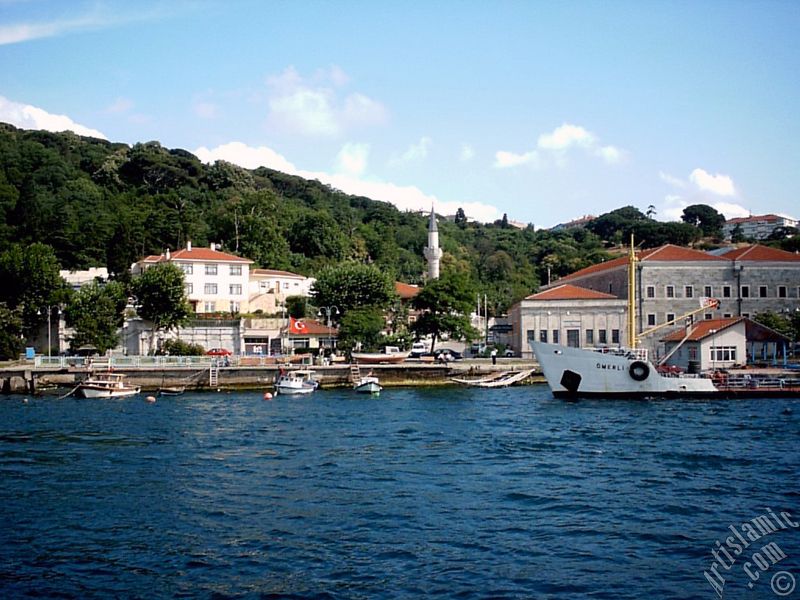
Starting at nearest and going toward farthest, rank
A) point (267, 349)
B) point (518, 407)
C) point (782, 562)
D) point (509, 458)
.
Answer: point (782, 562)
point (509, 458)
point (518, 407)
point (267, 349)

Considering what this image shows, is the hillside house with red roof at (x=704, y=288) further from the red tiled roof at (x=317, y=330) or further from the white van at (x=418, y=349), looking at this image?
the red tiled roof at (x=317, y=330)

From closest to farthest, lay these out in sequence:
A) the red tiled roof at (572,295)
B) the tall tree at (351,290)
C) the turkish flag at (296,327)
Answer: the turkish flag at (296,327), the tall tree at (351,290), the red tiled roof at (572,295)

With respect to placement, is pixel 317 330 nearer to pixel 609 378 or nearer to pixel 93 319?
pixel 93 319

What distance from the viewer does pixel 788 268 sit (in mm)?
63969

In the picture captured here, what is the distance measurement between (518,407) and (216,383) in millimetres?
19155

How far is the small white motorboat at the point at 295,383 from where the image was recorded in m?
45.3

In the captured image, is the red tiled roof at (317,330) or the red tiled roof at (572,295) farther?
the red tiled roof at (572,295)

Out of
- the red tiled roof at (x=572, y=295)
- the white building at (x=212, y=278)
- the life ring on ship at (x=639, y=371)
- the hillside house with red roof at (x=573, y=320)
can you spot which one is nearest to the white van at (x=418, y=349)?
the hillside house with red roof at (x=573, y=320)

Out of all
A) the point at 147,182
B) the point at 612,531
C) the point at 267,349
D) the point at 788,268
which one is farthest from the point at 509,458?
the point at 147,182

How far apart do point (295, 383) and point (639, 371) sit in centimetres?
1813

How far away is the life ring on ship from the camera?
1578 inches

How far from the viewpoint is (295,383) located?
150ft

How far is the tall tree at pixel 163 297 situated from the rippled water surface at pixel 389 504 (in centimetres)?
2309

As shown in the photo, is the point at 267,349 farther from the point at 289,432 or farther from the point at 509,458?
the point at 509,458
